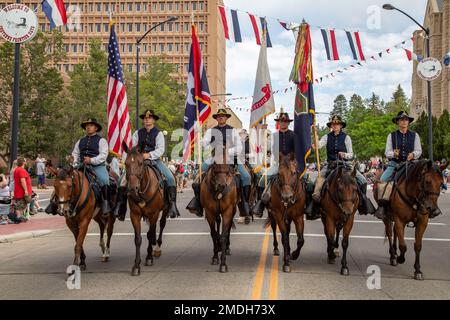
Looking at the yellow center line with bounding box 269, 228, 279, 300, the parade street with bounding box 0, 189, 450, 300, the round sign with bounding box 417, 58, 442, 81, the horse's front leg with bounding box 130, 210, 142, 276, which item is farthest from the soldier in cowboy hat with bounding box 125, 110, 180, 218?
the round sign with bounding box 417, 58, 442, 81

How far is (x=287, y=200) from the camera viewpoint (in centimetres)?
882

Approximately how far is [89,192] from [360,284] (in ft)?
16.6

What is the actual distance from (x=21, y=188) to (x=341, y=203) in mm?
12027

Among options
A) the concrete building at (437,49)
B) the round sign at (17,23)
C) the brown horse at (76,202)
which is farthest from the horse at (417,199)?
the concrete building at (437,49)

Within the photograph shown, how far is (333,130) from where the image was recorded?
10633 mm

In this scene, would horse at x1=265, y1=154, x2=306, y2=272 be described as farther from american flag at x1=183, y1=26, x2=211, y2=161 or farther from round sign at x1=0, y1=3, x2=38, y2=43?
round sign at x1=0, y1=3, x2=38, y2=43

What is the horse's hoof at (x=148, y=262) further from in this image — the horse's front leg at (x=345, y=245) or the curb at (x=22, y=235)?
the curb at (x=22, y=235)

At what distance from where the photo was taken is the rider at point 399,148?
10156mm

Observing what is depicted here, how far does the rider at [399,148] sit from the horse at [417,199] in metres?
0.57

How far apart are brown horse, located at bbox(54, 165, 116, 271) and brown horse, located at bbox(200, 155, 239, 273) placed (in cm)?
216

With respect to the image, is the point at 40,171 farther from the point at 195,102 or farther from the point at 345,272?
the point at 345,272
